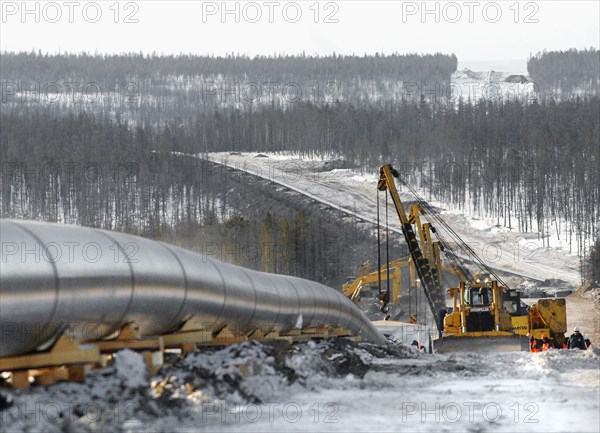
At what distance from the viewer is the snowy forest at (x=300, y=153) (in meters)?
95.1

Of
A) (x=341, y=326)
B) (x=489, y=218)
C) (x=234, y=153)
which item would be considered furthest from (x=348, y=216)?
(x=341, y=326)

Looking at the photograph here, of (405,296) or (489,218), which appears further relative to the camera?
(489,218)

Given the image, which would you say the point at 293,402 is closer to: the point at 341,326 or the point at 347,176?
the point at 341,326

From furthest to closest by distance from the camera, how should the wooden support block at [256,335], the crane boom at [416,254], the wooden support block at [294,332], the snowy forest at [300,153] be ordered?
1. the snowy forest at [300,153]
2. the crane boom at [416,254]
3. the wooden support block at [294,332]
4. the wooden support block at [256,335]

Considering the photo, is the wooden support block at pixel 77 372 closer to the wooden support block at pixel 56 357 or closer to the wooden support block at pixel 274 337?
the wooden support block at pixel 56 357

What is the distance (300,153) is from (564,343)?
4455 inches

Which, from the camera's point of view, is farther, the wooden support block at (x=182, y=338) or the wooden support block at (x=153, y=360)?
the wooden support block at (x=182, y=338)

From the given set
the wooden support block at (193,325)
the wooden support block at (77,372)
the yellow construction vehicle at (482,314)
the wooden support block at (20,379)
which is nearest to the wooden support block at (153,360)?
the wooden support block at (77,372)

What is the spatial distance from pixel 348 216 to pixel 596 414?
93.9 m

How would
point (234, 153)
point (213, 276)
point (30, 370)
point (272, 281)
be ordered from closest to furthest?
point (30, 370)
point (213, 276)
point (272, 281)
point (234, 153)

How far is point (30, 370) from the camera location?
9.61m

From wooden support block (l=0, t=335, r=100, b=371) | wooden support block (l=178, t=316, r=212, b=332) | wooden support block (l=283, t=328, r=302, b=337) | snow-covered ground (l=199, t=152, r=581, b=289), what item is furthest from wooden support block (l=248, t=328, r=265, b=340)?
snow-covered ground (l=199, t=152, r=581, b=289)

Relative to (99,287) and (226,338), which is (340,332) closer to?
(226,338)

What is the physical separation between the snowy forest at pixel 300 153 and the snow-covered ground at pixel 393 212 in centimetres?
254
